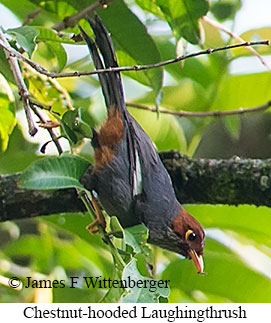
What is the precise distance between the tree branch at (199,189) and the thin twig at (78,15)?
45cm

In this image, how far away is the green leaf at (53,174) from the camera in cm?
138

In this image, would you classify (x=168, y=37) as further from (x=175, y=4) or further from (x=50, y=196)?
(x=50, y=196)

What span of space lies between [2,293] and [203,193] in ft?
2.65

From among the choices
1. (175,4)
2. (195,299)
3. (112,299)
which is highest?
(175,4)

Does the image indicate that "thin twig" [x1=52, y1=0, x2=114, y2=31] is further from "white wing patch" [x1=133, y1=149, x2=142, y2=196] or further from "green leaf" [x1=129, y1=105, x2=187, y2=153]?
"green leaf" [x1=129, y1=105, x2=187, y2=153]

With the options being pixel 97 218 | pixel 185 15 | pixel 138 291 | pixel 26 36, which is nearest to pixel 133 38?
pixel 185 15

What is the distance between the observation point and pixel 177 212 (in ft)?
6.37

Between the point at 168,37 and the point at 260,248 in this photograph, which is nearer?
the point at 260,248

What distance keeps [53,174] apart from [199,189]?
71cm

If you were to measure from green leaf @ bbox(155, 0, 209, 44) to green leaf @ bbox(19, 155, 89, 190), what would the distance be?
58cm

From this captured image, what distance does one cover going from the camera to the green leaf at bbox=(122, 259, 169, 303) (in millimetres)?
1312
